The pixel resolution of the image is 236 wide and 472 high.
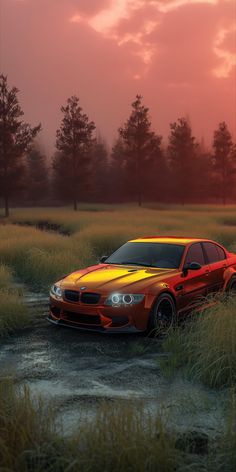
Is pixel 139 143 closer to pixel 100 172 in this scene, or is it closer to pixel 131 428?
pixel 100 172

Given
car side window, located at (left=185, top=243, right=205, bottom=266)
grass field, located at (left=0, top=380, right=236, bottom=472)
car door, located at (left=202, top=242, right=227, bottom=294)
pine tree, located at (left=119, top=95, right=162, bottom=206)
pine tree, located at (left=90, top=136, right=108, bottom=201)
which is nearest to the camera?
grass field, located at (left=0, top=380, right=236, bottom=472)

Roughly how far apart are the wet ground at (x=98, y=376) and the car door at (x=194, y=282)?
1.04 metres

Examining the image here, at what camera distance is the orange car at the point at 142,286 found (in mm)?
6672

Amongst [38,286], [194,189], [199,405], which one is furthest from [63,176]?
[199,405]

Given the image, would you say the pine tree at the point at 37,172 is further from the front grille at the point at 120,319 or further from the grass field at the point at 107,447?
the grass field at the point at 107,447

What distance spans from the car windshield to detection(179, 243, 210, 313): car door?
0.66ft

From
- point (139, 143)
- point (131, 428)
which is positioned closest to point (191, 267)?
point (131, 428)

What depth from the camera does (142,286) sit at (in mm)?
6773

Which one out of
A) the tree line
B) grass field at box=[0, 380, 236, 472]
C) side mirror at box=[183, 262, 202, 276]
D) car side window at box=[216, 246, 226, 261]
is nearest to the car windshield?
side mirror at box=[183, 262, 202, 276]

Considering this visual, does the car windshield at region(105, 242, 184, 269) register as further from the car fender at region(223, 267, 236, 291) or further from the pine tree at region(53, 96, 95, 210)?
the pine tree at region(53, 96, 95, 210)

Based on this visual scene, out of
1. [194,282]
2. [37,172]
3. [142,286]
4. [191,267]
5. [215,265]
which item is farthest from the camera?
[37,172]

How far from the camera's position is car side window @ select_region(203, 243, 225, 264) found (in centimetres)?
845

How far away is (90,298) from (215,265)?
2.69m

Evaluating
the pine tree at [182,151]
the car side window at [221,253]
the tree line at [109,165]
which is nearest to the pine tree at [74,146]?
the tree line at [109,165]
